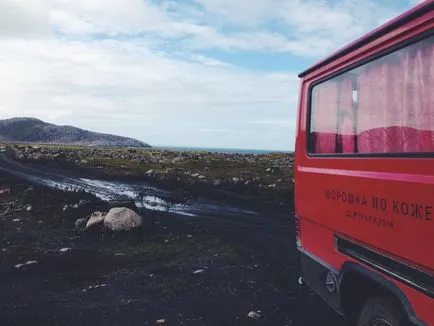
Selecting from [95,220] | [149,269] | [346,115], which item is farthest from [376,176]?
[95,220]

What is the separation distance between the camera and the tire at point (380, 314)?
404 centimetres

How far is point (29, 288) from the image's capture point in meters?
7.88

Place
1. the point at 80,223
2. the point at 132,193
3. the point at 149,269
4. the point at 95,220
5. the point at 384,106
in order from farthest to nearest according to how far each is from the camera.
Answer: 1. the point at 132,193
2. the point at 80,223
3. the point at 95,220
4. the point at 149,269
5. the point at 384,106

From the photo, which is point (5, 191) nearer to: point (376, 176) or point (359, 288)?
point (359, 288)

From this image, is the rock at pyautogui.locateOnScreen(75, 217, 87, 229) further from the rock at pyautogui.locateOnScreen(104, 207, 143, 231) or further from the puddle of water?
the puddle of water

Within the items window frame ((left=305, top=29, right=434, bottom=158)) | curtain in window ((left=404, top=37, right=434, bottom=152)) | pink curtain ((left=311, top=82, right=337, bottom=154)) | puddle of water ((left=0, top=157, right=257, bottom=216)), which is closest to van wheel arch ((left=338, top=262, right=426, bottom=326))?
window frame ((left=305, top=29, right=434, bottom=158))

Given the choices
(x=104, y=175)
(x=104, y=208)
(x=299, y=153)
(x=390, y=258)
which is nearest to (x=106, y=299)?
(x=299, y=153)

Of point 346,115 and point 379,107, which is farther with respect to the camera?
point 346,115

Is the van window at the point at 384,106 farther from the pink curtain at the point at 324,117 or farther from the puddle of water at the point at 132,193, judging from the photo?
the puddle of water at the point at 132,193

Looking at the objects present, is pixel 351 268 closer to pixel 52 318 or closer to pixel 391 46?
pixel 391 46

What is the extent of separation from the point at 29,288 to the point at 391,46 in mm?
7004

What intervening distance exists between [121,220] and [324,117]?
23.7 ft

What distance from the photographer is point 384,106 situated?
14.4 feet

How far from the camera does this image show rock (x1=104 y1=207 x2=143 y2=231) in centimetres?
1144
